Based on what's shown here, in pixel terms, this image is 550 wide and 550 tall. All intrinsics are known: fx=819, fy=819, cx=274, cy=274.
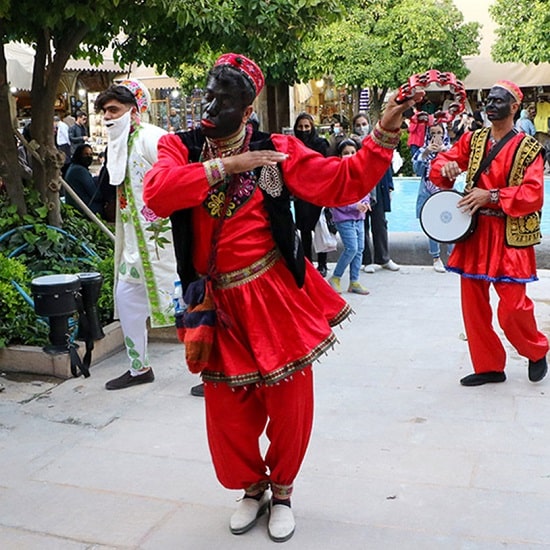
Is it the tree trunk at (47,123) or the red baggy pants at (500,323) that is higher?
the tree trunk at (47,123)

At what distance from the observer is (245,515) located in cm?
336

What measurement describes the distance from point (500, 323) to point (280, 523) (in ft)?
7.62

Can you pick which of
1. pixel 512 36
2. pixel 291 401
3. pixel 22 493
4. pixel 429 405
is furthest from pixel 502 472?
pixel 512 36

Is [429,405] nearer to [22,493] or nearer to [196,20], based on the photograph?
[22,493]

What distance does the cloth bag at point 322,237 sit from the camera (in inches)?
313

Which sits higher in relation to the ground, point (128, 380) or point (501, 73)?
point (501, 73)

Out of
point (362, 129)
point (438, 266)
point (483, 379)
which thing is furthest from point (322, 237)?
point (362, 129)

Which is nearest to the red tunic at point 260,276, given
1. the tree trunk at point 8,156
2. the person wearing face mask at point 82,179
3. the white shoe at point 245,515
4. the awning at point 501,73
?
the white shoe at point 245,515

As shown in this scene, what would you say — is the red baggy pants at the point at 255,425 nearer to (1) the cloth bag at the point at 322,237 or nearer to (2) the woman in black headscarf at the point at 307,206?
(2) the woman in black headscarf at the point at 307,206

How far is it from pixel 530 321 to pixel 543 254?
15.6 ft

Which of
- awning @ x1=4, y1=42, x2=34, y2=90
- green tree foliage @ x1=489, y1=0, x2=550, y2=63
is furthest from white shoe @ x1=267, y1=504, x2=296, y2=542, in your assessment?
green tree foliage @ x1=489, y1=0, x2=550, y2=63

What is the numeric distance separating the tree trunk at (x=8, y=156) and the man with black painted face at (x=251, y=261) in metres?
4.06

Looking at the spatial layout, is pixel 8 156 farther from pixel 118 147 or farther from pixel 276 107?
pixel 276 107

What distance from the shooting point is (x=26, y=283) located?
582 centimetres
